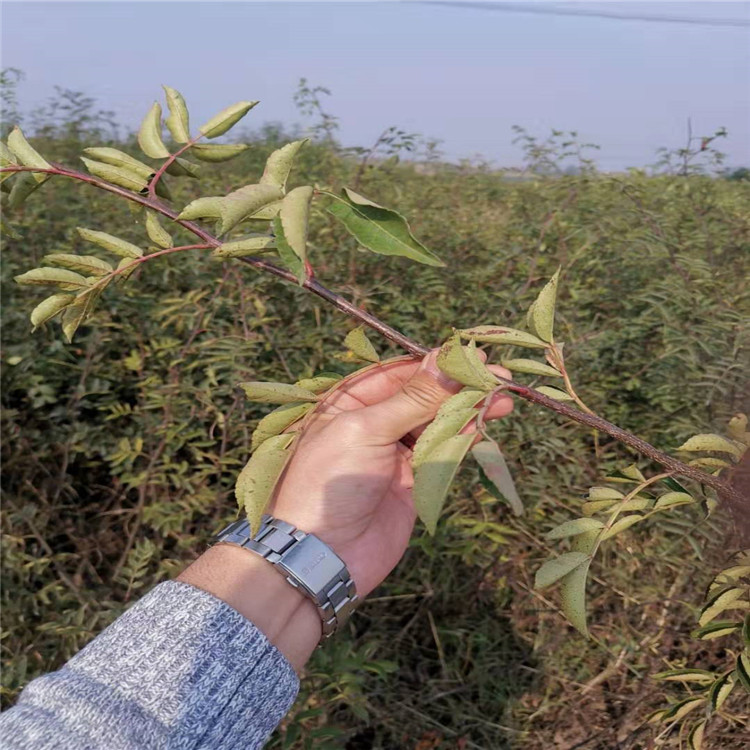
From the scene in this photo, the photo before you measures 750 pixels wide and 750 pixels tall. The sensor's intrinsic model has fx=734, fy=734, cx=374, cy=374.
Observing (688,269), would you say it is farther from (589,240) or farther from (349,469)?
(349,469)

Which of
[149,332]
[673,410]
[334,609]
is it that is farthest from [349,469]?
[149,332]

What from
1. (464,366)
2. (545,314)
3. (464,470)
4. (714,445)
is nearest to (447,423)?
(464,366)

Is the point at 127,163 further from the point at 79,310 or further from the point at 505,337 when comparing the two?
the point at 505,337

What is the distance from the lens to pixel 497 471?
2.15ft

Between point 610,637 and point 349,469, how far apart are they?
1.48 metres

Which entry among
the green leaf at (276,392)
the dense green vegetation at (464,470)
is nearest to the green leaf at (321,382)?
the green leaf at (276,392)

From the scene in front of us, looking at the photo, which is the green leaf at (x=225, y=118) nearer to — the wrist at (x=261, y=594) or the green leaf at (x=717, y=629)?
the wrist at (x=261, y=594)

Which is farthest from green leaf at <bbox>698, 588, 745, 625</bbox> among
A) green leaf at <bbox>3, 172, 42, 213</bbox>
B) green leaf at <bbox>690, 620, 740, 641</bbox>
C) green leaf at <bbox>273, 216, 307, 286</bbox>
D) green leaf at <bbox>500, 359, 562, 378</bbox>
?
green leaf at <bbox>3, 172, 42, 213</bbox>

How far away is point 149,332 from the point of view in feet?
8.81

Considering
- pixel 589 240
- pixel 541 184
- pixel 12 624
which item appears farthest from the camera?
pixel 541 184

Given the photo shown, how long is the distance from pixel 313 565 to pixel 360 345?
0.41 m

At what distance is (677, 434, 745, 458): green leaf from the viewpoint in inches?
29.5

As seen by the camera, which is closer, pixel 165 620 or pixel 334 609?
pixel 165 620

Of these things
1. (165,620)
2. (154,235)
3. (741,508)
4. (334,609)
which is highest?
(154,235)
